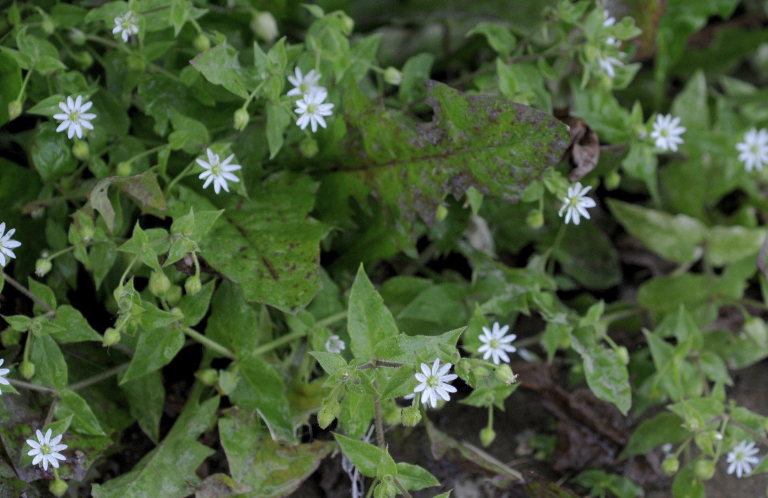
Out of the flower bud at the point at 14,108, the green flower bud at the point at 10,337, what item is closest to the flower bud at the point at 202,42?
the flower bud at the point at 14,108

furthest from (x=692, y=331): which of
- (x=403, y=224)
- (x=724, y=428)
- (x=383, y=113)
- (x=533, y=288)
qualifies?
(x=383, y=113)

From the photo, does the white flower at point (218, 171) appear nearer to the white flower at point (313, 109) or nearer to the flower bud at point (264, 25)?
the white flower at point (313, 109)

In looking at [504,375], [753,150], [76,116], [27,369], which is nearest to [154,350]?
[27,369]

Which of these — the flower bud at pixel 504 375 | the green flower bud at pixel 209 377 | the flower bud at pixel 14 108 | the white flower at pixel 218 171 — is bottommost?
the green flower bud at pixel 209 377

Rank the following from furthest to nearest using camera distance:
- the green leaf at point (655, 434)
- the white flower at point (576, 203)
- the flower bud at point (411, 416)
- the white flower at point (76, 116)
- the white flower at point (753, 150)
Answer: the white flower at point (753, 150) → the green leaf at point (655, 434) → the white flower at point (576, 203) → the white flower at point (76, 116) → the flower bud at point (411, 416)

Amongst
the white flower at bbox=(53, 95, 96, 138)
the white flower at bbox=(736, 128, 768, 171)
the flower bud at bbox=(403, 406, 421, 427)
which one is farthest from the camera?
the white flower at bbox=(736, 128, 768, 171)

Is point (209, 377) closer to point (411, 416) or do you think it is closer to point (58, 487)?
point (58, 487)

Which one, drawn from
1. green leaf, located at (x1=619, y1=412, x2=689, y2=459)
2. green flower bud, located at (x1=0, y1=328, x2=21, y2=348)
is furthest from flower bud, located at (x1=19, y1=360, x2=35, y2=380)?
green leaf, located at (x1=619, y1=412, x2=689, y2=459)

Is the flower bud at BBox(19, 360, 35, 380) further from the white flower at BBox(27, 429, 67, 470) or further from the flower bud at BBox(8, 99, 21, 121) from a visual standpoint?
the flower bud at BBox(8, 99, 21, 121)
